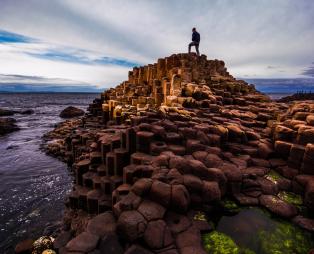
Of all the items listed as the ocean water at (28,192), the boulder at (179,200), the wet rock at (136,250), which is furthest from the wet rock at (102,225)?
the ocean water at (28,192)

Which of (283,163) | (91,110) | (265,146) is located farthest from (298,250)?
(91,110)

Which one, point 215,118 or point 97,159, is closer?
point 97,159

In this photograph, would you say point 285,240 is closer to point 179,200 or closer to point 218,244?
point 218,244

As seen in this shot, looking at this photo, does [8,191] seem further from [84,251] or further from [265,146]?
[265,146]

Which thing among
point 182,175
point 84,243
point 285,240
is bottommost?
point 285,240

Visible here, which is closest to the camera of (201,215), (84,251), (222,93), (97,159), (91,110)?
(84,251)

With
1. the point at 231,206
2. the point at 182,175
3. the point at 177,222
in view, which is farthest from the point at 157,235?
the point at 231,206

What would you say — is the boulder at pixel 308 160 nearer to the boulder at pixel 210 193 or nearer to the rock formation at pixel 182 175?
the rock formation at pixel 182 175

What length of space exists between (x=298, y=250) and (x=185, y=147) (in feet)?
14.8

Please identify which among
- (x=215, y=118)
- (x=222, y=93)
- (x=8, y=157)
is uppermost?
(x=222, y=93)

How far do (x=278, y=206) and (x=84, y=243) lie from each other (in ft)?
17.6

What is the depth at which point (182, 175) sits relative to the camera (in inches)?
268

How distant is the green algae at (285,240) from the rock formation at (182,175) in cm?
41

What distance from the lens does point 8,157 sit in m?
22.9
